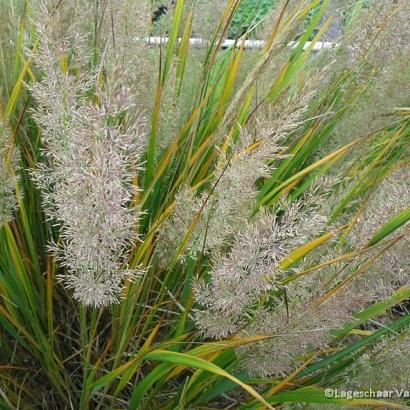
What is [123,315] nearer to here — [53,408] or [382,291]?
[53,408]

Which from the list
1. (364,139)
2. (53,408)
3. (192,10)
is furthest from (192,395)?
(192,10)

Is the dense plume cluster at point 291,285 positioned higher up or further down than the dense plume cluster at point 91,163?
further down

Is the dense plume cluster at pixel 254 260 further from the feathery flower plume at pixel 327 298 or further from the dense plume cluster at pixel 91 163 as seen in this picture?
the dense plume cluster at pixel 91 163

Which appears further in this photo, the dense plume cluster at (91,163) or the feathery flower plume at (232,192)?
the feathery flower plume at (232,192)

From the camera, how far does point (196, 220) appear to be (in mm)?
950

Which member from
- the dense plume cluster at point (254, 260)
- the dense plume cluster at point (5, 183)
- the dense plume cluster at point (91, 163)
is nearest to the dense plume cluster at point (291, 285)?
the dense plume cluster at point (254, 260)

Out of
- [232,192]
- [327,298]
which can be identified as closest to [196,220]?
[232,192]

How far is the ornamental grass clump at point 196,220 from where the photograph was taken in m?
0.78

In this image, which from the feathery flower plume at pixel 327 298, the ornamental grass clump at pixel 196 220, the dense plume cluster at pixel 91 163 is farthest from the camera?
the feathery flower plume at pixel 327 298

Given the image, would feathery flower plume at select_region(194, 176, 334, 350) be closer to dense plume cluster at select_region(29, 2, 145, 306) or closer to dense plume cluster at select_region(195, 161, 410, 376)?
dense plume cluster at select_region(195, 161, 410, 376)

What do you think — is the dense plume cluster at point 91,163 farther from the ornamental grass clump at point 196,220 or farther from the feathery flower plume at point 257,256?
the feathery flower plume at point 257,256

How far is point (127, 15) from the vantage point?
1100 millimetres

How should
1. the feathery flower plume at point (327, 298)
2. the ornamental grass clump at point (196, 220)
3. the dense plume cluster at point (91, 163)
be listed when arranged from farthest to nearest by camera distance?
1. the feathery flower plume at point (327, 298)
2. the ornamental grass clump at point (196, 220)
3. the dense plume cluster at point (91, 163)

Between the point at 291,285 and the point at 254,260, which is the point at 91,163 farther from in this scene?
the point at 291,285
